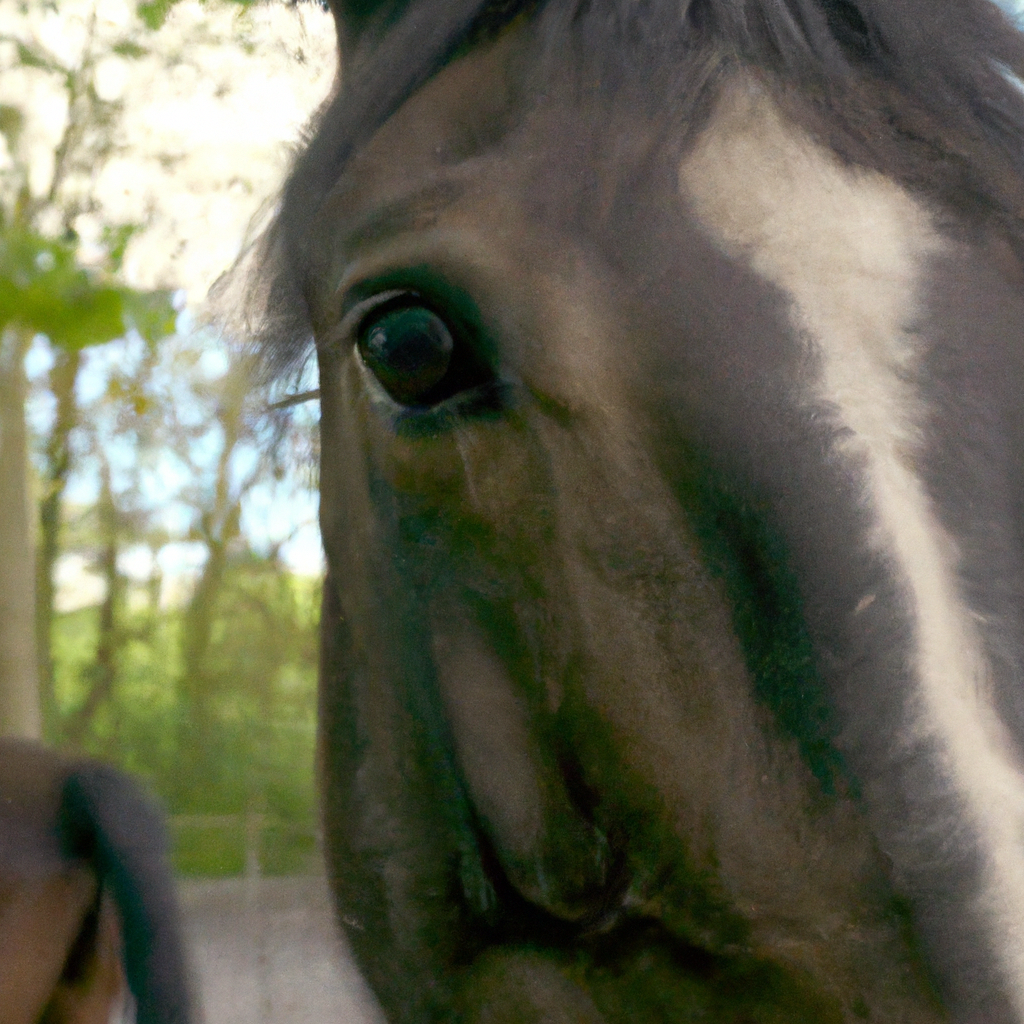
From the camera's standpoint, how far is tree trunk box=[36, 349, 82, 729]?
198cm

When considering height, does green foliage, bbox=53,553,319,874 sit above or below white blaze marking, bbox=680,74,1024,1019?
below

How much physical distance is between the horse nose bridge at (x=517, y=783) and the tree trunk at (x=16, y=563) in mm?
1213

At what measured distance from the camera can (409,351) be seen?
0.89 metres

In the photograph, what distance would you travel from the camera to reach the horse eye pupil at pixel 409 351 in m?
0.88

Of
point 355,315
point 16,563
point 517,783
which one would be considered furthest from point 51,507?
point 517,783

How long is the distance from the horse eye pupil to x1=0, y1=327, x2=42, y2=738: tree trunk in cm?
124

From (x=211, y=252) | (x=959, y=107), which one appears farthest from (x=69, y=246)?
(x=959, y=107)

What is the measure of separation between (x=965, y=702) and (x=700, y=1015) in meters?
0.34

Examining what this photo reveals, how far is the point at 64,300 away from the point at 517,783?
1.30 metres

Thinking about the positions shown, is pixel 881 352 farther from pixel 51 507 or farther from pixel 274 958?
pixel 51 507

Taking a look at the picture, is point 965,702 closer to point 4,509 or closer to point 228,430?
point 228,430

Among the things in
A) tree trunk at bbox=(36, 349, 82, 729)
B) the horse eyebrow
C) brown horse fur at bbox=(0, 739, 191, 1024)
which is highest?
the horse eyebrow

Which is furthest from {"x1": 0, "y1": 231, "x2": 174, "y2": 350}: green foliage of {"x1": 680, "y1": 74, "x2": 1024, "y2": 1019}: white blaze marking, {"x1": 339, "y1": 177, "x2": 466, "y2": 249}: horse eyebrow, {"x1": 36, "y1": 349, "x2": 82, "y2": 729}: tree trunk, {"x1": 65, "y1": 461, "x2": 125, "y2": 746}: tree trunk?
{"x1": 680, "y1": 74, "x2": 1024, "y2": 1019}: white blaze marking

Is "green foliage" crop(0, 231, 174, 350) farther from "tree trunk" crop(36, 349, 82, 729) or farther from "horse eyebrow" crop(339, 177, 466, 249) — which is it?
"horse eyebrow" crop(339, 177, 466, 249)
